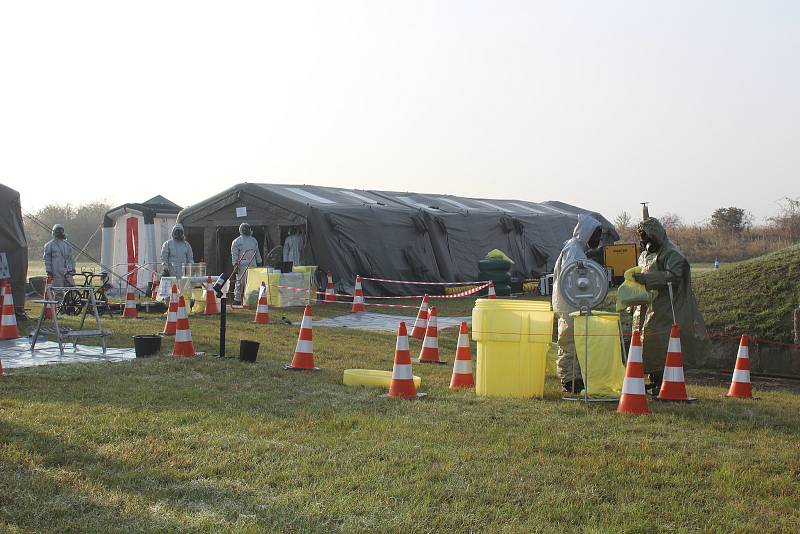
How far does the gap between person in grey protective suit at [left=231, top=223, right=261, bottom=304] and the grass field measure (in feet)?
35.5

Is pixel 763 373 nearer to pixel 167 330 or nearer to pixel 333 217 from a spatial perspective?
pixel 167 330

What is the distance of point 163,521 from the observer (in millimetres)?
4152

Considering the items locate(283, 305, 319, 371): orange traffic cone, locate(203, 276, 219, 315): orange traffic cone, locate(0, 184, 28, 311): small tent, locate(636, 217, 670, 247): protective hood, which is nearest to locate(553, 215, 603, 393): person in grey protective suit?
locate(636, 217, 670, 247): protective hood

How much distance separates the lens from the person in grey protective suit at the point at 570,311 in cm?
804

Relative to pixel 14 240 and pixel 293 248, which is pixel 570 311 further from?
pixel 293 248

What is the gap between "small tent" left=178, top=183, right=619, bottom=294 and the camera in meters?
21.4

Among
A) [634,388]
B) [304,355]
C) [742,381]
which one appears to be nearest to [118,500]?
[634,388]

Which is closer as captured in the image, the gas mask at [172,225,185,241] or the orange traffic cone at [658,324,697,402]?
the orange traffic cone at [658,324,697,402]

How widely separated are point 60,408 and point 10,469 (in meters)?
1.87

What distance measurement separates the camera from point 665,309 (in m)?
8.18

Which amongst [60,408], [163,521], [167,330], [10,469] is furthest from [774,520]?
[167,330]

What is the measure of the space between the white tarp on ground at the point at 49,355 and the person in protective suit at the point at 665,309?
585cm

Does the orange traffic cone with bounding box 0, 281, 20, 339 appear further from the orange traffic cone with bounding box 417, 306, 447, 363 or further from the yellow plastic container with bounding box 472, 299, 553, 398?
the yellow plastic container with bounding box 472, 299, 553, 398

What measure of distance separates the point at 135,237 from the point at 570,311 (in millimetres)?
18443
